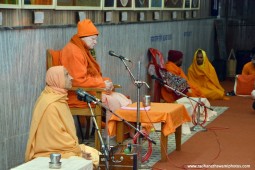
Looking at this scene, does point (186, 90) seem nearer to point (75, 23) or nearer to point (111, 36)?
point (111, 36)

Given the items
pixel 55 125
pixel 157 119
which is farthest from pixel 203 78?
pixel 55 125

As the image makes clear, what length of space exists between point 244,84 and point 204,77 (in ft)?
2.75

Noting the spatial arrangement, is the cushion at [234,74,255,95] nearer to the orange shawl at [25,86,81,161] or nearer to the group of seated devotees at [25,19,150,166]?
the group of seated devotees at [25,19,150,166]

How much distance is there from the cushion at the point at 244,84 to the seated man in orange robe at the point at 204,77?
0.44 m

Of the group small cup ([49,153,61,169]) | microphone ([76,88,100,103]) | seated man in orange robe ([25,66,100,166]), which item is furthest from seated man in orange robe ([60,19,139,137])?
small cup ([49,153,61,169])

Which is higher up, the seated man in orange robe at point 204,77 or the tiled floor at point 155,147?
the seated man in orange robe at point 204,77

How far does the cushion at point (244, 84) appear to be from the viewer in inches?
514

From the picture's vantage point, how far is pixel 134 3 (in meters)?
10.5

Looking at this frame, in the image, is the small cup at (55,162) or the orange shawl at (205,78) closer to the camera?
the small cup at (55,162)

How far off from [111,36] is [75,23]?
116 cm

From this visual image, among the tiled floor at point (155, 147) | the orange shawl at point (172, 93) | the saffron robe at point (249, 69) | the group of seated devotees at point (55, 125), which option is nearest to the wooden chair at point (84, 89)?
the tiled floor at point (155, 147)

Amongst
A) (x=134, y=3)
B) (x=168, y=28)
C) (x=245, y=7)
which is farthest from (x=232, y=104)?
(x=245, y=7)

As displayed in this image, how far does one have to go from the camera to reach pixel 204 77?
1305cm

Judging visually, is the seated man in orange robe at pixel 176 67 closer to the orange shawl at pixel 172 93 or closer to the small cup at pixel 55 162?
the orange shawl at pixel 172 93
